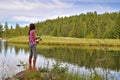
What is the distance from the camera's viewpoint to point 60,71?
1516 centimetres

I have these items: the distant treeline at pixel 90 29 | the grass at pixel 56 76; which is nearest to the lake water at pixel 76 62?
the grass at pixel 56 76

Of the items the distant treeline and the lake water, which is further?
the distant treeline

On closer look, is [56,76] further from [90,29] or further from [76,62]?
[90,29]

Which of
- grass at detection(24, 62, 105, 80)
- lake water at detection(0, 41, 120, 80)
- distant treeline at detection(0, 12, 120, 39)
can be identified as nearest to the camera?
grass at detection(24, 62, 105, 80)

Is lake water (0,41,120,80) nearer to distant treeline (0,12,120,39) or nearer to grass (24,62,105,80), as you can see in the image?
grass (24,62,105,80)

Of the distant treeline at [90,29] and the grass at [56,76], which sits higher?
the distant treeline at [90,29]

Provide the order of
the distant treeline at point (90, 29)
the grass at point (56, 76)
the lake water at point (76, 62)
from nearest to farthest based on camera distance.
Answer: the grass at point (56, 76), the lake water at point (76, 62), the distant treeline at point (90, 29)

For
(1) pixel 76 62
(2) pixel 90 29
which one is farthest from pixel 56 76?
(2) pixel 90 29

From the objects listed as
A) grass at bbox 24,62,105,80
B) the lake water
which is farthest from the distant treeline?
grass at bbox 24,62,105,80

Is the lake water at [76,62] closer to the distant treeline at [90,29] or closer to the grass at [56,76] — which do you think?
the grass at [56,76]

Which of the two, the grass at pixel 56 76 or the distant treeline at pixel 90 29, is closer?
the grass at pixel 56 76

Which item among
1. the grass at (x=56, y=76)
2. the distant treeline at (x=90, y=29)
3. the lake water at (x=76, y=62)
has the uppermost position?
the distant treeline at (x=90, y=29)

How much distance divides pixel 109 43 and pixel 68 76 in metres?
55.8

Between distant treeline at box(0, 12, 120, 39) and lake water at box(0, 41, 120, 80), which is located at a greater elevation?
distant treeline at box(0, 12, 120, 39)
